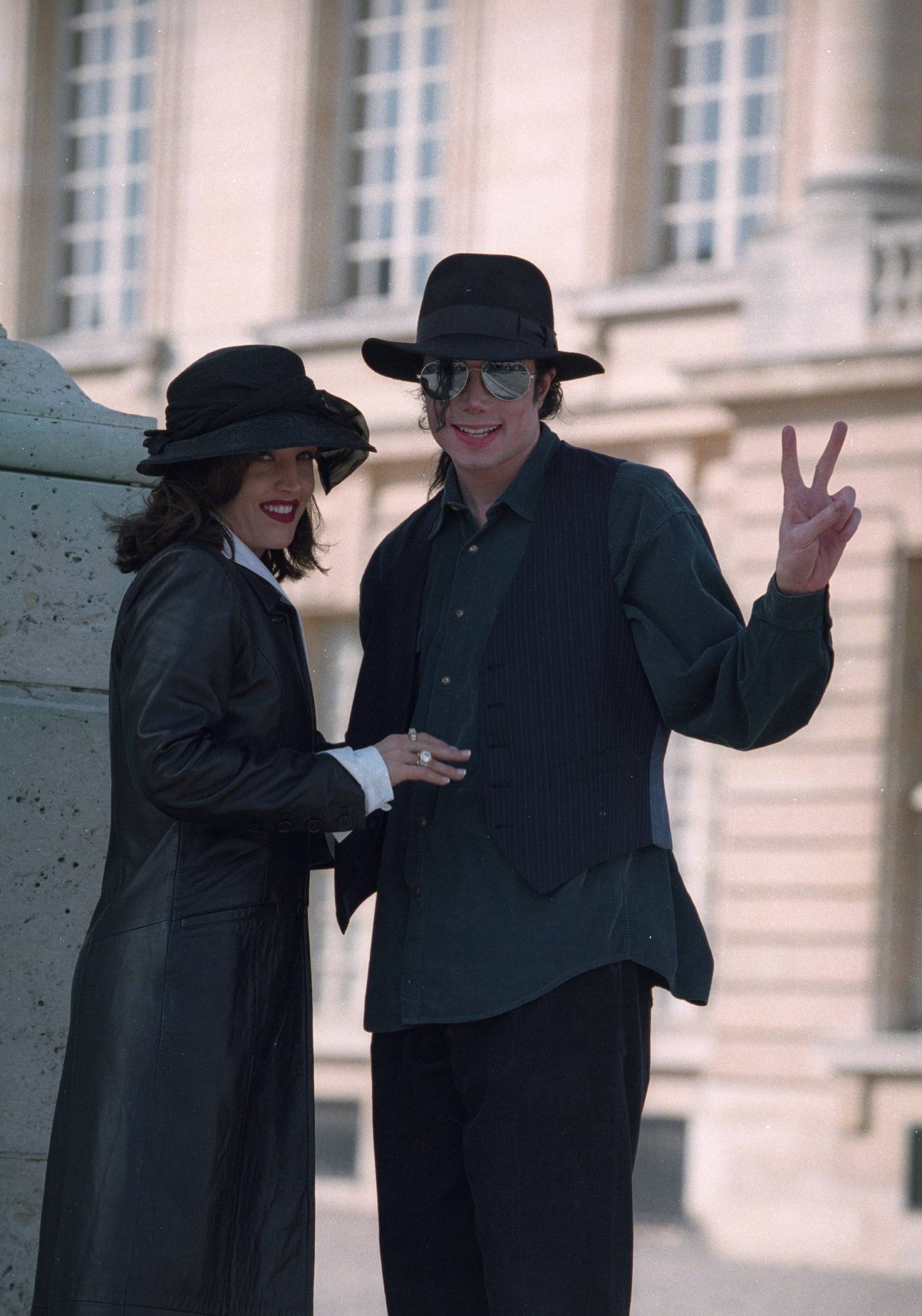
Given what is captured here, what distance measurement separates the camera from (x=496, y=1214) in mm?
3111

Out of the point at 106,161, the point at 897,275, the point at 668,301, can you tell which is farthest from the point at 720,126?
the point at 106,161

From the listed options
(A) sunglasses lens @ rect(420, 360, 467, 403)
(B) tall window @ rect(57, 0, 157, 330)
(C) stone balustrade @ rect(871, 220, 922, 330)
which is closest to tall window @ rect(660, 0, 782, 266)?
(C) stone balustrade @ rect(871, 220, 922, 330)

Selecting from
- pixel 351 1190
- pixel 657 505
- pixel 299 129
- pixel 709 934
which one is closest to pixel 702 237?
pixel 299 129

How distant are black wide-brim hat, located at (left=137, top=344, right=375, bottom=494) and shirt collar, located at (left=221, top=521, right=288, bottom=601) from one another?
0.11 meters

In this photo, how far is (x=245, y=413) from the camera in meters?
3.26

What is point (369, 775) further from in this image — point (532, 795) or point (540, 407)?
point (540, 407)

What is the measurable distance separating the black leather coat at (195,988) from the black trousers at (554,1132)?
236mm

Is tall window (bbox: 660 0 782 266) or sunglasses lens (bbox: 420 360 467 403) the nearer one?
sunglasses lens (bbox: 420 360 467 403)

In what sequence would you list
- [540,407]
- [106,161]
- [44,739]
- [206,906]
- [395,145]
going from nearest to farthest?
[206,906]
[540,407]
[44,739]
[395,145]
[106,161]

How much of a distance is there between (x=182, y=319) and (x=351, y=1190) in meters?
6.25

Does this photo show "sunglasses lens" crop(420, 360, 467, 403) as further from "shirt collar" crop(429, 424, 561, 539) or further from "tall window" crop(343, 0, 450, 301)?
"tall window" crop(343, 0, 450, 301)

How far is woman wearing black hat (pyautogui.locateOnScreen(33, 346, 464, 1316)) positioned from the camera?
3.06 metres

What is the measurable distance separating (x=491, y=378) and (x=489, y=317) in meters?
Answer: 0.11

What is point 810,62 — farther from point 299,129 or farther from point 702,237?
point 299,129
